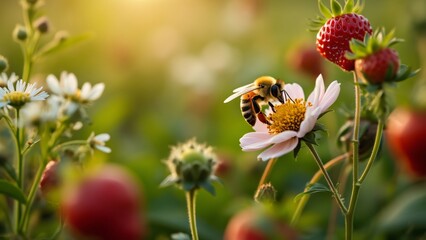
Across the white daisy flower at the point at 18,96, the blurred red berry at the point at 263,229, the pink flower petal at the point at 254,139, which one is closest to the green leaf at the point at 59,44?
the white daisy flower at the point at 18,96

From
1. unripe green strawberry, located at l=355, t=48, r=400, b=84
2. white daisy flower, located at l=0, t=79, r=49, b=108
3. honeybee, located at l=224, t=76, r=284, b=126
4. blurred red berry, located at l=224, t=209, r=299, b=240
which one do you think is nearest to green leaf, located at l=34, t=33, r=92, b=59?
white daisy flower, located at l=0, t=79, r=49, b=108

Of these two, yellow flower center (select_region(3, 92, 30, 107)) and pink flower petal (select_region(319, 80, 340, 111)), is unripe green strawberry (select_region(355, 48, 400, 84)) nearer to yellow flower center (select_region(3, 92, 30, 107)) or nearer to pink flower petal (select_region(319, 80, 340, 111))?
pink flower petal (select_region(319, 80, 340, 111))

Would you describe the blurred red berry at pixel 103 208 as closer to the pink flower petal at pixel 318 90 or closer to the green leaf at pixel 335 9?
the pink flower petal at pixel 318 90

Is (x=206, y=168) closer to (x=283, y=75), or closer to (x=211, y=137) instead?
(x=211, y=137)

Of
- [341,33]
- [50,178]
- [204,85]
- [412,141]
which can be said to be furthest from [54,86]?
[204,85]

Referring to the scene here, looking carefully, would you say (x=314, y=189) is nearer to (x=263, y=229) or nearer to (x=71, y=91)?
(x=263, y=229)

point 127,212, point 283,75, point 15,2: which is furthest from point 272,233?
point 15,2

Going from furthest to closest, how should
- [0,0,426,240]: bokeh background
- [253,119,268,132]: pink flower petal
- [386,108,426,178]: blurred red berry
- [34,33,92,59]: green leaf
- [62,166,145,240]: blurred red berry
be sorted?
[0,0,426,240]: bokeh background, [386,108,426,178]: blurred red berry, [34,33,92,59]: green leaf, [253,119,268,132]: pink flower petal, [62,166,145,240]: blurred red berry
